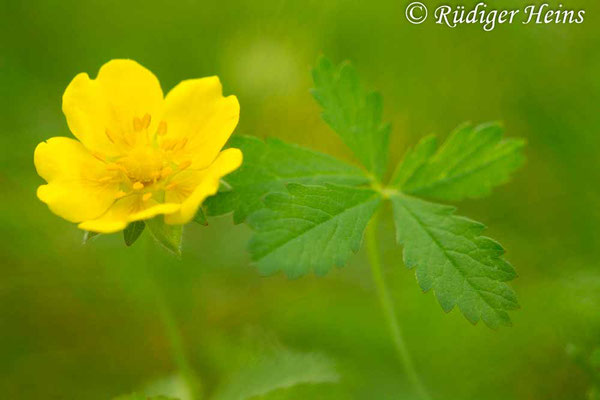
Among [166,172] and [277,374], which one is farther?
[277,374]

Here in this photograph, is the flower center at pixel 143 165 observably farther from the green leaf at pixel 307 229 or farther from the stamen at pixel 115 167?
the green leaf at pixel 307 229

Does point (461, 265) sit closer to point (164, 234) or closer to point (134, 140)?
point (164, 234)

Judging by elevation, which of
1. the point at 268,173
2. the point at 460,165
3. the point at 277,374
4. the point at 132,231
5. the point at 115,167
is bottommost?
the point at 277,374

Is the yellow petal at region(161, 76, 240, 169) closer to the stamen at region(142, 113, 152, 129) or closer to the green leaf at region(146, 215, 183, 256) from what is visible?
the stamen at region(142, 113, 152, 129)

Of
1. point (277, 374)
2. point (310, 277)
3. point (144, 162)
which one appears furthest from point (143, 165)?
point (310, 277)

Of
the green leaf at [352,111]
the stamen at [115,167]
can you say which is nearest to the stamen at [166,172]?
the stamen at [115,167]

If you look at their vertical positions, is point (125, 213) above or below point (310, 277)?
above

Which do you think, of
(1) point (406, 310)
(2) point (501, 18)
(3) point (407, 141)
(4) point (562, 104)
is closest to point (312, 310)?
(1) point (406, 310)
